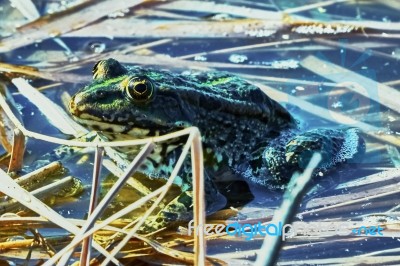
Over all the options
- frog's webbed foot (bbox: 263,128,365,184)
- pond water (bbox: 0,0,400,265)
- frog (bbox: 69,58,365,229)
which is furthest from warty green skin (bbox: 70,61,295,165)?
pond water (bbox: 0,0,400,265)

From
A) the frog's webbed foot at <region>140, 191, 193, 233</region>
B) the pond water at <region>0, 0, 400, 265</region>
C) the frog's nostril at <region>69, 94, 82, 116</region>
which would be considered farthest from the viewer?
the pond water at <region>0, 0, 400, 265</region>

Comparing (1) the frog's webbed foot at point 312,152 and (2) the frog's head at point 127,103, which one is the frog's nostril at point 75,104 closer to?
(2) the frog's head at point 127,103

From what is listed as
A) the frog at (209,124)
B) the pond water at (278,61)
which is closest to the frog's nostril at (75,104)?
the frog at (209,124)

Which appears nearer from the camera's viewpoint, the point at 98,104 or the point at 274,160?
the point at 98,104

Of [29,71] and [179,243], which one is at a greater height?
[29,71]

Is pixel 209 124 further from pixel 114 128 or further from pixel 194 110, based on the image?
pixel 114 128

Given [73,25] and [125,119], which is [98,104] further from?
[73,25]

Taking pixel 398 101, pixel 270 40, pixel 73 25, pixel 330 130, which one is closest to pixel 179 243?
pixel 330 130

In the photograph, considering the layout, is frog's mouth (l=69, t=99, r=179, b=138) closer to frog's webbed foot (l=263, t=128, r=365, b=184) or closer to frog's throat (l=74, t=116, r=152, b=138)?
frog's throat (l=74, t=116, r=152, b=138)
